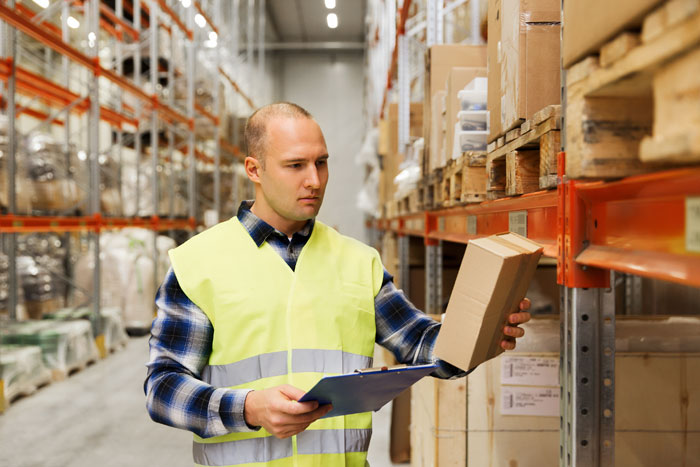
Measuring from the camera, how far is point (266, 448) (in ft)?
6.03

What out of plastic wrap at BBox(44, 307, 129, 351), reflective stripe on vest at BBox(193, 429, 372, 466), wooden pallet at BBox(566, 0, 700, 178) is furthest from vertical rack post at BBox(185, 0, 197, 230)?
wooden pallet at BBox(566, 0, 700, 178)

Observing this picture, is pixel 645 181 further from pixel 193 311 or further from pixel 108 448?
pixel 108 448

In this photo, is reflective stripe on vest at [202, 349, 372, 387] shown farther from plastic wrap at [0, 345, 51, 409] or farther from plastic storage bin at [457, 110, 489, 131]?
plastic wrap at [0, 345, 51, 409]

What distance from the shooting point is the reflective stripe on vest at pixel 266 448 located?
1836 mm

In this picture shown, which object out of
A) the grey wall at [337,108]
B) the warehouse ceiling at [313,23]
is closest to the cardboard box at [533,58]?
the warehouse ceiling at [313,23]

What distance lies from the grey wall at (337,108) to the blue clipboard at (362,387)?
17.2 meters

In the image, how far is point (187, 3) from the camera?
427 inches

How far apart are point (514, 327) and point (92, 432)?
4.28 metres

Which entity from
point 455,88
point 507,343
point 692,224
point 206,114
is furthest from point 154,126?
point 692,224

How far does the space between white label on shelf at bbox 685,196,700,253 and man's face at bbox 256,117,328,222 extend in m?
1.17

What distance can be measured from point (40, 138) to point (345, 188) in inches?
526

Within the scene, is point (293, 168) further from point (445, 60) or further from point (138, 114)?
point (138, 114)

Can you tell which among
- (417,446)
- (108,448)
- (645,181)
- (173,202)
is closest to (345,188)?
(173,202)

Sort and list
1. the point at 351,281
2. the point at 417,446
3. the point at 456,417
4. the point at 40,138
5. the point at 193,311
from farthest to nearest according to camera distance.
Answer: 1. the point at 40,138
2. the point at 417,446
3. the point at 456,417
4. the point at 351,281
5. the point at 193,311
